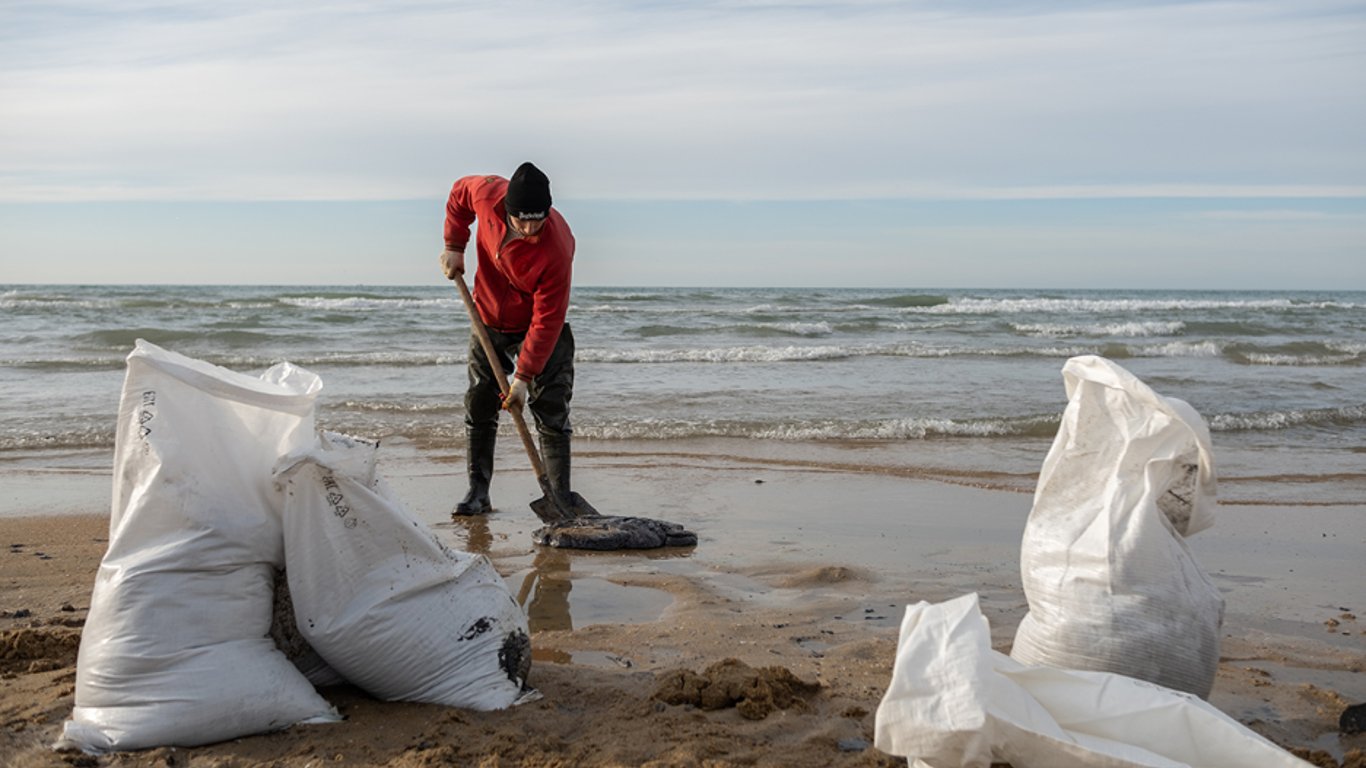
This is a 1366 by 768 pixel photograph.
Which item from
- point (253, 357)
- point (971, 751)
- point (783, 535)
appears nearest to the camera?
point (971, 751)

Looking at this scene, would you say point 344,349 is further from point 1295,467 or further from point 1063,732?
point 1063,732

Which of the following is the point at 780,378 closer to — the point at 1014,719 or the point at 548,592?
the point at 548,592

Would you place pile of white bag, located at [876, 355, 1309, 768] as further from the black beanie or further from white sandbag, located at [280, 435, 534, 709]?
the black beanie

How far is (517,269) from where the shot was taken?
14.9 ft

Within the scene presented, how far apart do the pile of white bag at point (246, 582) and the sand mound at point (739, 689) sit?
36 cm

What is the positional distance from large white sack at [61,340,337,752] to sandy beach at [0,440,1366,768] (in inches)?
3.0

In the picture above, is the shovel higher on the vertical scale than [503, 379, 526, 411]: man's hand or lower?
lower

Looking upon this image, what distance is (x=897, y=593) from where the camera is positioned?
385 centimetres

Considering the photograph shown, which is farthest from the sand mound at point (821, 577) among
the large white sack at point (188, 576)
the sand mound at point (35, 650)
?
the sand mound at point (35, 650)

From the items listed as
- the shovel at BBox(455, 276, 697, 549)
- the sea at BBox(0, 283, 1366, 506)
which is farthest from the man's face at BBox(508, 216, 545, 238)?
the sea at BBox(0, 283, 1366, 506)

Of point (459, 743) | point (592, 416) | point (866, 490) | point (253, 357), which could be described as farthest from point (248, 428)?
point (253, 357)

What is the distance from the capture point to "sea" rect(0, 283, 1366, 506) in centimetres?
725

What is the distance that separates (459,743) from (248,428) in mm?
833

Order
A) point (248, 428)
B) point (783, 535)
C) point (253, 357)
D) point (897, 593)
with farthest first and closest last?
point (253, 357) < point (783, 535) < point (897, 593) < point (248, 428)
